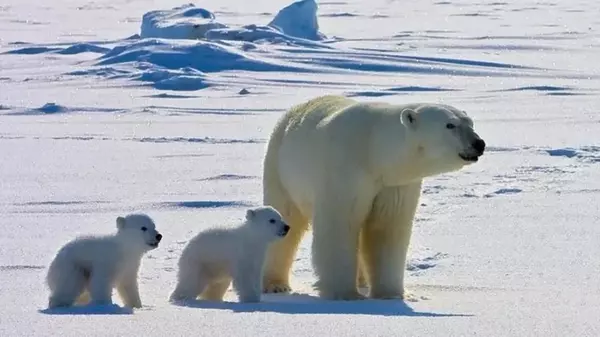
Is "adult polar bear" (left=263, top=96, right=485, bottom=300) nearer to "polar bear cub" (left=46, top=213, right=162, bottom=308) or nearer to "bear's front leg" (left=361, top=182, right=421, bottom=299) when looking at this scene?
"bear's front leg" (left=361, top=182, right=421, bottom=299)

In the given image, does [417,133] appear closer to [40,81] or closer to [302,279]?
[302,279]

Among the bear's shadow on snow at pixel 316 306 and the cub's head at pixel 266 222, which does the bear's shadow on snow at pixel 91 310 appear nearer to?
the bear's shadow on snow at pixel 316 306

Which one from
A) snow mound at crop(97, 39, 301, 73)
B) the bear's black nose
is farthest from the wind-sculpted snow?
the bear's black nose

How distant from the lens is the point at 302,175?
5.14 m

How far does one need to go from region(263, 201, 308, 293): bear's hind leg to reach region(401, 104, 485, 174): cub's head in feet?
2.97

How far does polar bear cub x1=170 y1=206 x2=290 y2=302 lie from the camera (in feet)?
15.4

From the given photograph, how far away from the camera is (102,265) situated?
4.38 meters

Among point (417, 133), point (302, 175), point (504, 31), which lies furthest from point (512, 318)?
point (504, 31)

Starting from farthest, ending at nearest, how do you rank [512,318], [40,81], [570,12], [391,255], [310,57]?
[570,12] < [310,57] < [40,81] < [391,255] < [512,318]

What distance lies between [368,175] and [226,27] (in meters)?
12.5

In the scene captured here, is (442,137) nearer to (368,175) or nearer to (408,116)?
(408,116)

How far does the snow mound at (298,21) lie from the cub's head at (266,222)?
13.0m

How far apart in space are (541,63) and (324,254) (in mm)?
11450

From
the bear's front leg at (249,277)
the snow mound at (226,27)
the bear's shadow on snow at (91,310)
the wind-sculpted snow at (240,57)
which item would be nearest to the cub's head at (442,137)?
the bear's front leg at (249,277)
